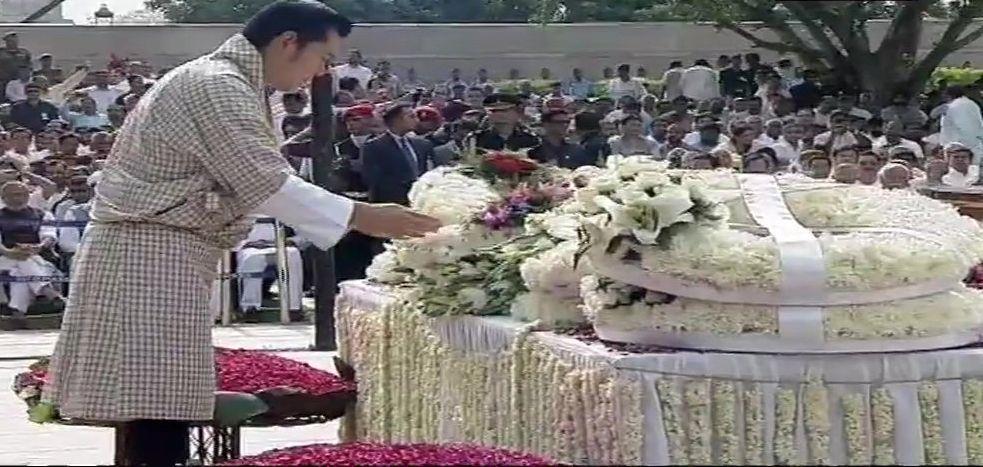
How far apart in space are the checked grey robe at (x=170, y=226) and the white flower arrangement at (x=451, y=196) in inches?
43.3

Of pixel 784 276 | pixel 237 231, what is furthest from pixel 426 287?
pixel 784 276

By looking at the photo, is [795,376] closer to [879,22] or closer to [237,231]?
[237,231]

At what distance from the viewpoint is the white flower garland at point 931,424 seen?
4449 millimetres

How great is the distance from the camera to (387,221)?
503cm

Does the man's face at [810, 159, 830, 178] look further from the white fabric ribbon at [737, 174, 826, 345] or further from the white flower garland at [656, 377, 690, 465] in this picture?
the white flower garland at [656, 377, 690, 465]

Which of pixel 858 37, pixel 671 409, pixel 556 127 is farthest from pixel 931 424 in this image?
pixel 858 37

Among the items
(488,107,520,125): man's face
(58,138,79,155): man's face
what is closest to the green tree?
(58,138,79,155): man's face

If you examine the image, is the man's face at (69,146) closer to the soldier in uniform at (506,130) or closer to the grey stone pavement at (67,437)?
the soldier in uniform at (506,130)

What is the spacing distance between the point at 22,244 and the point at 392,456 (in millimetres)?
10446

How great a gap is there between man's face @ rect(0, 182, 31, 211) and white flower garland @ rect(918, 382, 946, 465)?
10122 mm

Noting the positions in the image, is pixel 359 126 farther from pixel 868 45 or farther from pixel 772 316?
pixel 868 45

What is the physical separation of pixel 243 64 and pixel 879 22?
3011 cm

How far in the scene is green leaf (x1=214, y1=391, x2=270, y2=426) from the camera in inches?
208

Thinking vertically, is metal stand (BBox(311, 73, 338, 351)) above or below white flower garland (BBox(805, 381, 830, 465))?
below
